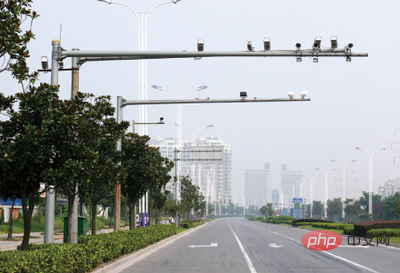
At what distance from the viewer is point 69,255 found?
12109 mm

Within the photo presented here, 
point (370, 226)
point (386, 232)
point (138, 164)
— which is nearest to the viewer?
point (138, 164)

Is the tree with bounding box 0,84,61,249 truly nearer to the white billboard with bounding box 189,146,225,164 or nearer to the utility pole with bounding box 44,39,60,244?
the utility pole with bounding box 44,39,60,244

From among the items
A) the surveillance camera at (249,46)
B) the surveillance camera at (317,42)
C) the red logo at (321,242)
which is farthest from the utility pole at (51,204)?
the red logo at (321,242)

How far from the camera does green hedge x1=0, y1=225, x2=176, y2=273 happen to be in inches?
388

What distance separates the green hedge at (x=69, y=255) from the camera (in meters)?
9.84

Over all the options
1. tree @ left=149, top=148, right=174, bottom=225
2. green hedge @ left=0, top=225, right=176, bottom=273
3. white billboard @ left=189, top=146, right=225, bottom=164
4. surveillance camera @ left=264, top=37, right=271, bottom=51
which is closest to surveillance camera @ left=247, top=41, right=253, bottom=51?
surveillance camera @ left=264, top=37, right=271, bottom=51

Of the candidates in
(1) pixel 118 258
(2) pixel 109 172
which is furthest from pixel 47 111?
(1) pixel 118 258

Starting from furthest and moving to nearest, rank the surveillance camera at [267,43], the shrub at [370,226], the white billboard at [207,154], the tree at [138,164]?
the white billboard at [207,154], the shrub at [370,226], the tree at [138,164], the surveillance camera at [267,43]

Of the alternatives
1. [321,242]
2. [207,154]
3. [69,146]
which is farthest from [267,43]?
[207,154]

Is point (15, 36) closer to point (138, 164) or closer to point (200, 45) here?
point (200, 45)

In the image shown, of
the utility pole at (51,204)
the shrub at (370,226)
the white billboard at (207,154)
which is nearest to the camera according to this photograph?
the utility pole at (51,204)

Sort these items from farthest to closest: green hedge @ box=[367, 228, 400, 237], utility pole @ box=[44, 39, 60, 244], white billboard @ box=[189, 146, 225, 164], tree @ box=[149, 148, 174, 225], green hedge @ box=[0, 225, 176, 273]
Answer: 1. white billboard @ box=[189, 146, 225, 164]
2. green hedge @ box=[367, 228, 400, 237]
3. tree @ box=[149, 148, 174, 225]
4. utility pole @ box=[44, 39, 60, 244]
5. green hedge @ box=[0, 225, 176, 273]

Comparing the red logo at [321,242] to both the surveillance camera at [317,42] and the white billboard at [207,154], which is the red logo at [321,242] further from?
the white billboard at [207,154]

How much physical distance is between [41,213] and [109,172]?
4533 centimetres
